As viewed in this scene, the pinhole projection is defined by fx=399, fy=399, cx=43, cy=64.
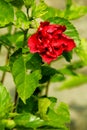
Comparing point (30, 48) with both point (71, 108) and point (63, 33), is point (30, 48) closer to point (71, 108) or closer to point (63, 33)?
point (63, 33)

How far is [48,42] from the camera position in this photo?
1.05m

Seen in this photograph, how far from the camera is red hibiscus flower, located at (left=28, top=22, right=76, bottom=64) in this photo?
1.05m

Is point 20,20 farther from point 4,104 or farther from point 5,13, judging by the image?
point 4,104

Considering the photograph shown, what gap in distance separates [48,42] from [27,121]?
22cm

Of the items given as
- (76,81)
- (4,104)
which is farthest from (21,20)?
(76,81)

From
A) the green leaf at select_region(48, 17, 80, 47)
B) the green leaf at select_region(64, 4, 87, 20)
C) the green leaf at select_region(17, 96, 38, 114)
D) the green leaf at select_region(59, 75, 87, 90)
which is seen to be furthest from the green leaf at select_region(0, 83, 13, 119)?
the green leaf at select_region(59, 75, 87, 90)

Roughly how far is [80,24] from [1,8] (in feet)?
6.79

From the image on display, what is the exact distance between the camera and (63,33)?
3.69 ft

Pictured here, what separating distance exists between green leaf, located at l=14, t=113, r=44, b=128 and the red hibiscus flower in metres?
0.16

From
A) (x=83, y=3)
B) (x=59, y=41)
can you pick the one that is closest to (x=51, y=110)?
(x=59, y=41)

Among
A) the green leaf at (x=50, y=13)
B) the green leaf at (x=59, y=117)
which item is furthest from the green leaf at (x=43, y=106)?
the green leaf at (x=50, y=13)

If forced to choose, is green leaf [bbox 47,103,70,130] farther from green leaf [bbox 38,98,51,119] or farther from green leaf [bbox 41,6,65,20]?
green leaf [bbox 41,6,65,20]

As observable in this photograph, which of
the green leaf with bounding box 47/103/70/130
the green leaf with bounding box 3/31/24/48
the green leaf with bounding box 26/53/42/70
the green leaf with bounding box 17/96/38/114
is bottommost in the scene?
the green leaf with bounding box 47/103/70/130

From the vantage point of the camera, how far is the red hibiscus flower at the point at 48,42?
105 centimetres
